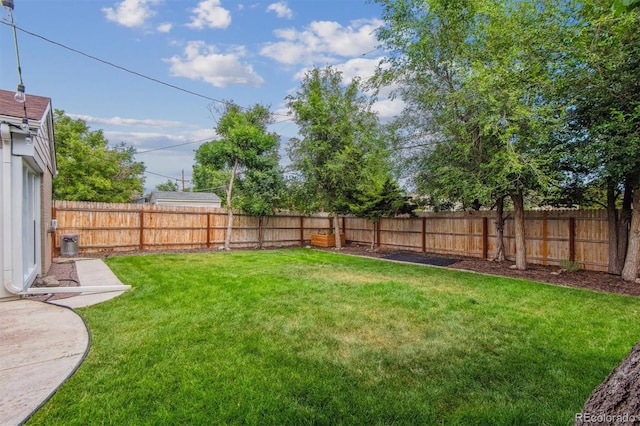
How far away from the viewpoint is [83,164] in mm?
18750

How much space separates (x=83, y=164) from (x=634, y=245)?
23.1 metres

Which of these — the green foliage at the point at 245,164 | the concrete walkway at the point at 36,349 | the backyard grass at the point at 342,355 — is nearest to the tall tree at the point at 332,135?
the green foliage at the point at 245,164

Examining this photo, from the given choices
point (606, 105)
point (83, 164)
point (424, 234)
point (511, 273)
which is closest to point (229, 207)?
Answer: point (424, 234)

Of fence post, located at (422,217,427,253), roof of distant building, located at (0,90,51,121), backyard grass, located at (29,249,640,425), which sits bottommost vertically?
backyard grass, located at (29,249,640,425)

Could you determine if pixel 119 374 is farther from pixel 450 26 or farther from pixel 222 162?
pixel 222 162

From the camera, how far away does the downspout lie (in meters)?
4.46

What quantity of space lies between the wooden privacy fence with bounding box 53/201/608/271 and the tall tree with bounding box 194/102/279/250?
113cm

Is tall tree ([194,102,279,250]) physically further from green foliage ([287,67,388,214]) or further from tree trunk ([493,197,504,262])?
tree trunk ([493,197,504,262])

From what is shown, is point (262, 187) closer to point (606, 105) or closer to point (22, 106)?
point (22, 106)

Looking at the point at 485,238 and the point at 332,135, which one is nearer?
the point at 485,238

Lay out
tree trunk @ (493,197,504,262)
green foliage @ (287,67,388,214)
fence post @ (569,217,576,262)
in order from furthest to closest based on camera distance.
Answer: green foliage @ (287,67,388,214) → tree trunk @ (493,197,504,262) → fence post @ (569,217,576,262)

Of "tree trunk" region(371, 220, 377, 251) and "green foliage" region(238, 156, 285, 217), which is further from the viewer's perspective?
"tree trunk" region(371, 220, 377, 251)

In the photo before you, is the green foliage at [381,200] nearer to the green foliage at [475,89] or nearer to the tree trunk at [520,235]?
the green foliage at [475,89]

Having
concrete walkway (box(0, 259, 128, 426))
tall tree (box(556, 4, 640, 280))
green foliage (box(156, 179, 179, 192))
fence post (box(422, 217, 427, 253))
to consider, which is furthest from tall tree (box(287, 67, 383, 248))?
green foliage (box(156, 179, 179, 192))
